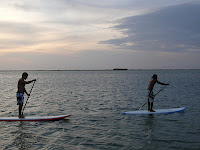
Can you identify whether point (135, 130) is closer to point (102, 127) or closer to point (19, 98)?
point (102, 127)

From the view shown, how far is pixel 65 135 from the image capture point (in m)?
9.39

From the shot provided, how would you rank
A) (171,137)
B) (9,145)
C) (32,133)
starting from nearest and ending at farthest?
(9,145) < (171,137) < (32,133)

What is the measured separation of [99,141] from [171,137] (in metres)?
3.44

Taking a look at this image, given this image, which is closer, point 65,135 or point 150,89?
point 65,135

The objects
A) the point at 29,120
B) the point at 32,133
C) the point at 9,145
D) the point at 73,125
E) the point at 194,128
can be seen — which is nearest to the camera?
the point at 9,145

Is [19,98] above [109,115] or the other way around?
above

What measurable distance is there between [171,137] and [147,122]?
2.71 metres

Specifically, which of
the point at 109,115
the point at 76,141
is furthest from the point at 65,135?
the point at 109,115

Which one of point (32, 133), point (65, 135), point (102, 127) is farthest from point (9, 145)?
point (102, 127)

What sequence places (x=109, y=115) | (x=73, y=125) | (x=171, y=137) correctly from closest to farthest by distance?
(x=171, y=137), (x=73, y=125), (x=109, y=115)

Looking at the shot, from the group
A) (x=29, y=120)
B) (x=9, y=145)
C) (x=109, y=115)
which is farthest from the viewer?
(x=109, y=115)

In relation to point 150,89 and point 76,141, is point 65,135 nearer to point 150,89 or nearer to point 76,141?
point 76,141

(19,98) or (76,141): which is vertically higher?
(19,98)

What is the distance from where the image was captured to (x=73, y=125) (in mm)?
11141
